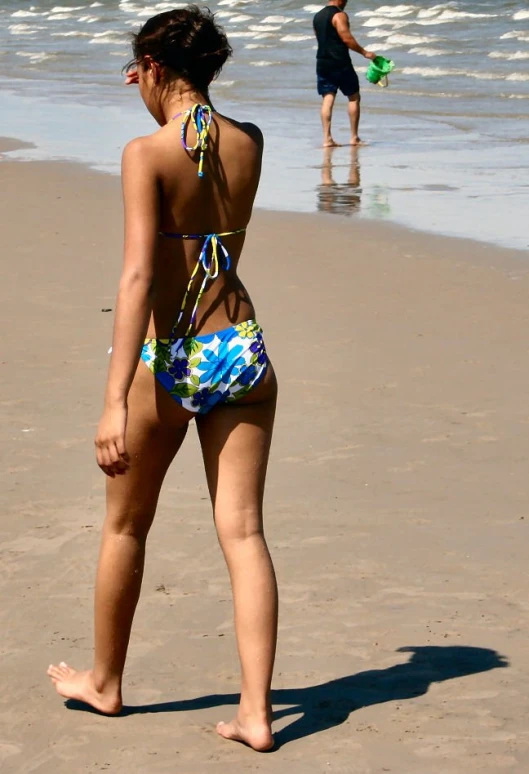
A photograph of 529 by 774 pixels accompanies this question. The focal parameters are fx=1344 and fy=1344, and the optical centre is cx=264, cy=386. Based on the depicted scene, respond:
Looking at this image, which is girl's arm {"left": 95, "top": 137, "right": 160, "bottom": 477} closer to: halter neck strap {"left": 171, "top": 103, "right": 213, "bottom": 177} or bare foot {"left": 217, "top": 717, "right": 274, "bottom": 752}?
halter neck strap {"left": 171, "top": 103, "right": 213, "bottom": 177}

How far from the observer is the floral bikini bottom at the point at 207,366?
10.2 ft

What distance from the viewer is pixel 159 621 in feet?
12.5

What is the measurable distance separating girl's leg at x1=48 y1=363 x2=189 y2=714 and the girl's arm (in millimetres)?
120

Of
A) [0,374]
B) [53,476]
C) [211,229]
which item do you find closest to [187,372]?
[211,229]

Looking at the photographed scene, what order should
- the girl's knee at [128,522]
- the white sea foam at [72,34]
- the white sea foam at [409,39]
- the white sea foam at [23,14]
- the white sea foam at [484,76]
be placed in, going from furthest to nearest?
→ the white sea foam at [23,14] → the white sea foam at [72,34] → the white sea foam at [409,39] → the white sea foam at [484,76] → the girl's knee at [128,522]

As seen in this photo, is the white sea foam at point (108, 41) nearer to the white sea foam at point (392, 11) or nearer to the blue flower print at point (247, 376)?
the white sea foam at point (392, 11)

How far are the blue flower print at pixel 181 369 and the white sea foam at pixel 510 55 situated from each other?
19.9m

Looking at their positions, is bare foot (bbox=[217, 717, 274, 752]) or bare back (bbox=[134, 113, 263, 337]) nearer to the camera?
bare back (bbox=[134, 113, 263, 337])

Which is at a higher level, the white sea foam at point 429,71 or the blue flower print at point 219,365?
the blue flower print at point 219,365

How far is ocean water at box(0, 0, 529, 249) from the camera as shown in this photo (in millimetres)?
10758

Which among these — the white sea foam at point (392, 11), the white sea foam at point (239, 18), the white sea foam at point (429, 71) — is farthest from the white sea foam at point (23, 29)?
the white sea foam at point (429, 71)

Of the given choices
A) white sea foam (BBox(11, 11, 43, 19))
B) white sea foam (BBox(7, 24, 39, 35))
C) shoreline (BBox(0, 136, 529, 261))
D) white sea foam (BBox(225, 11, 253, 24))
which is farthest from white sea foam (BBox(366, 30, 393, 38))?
shoreline (BBox(0, 136, 529, 261))

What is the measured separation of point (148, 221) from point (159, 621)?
4.38ft

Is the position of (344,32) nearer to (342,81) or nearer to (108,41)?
(342,81)
